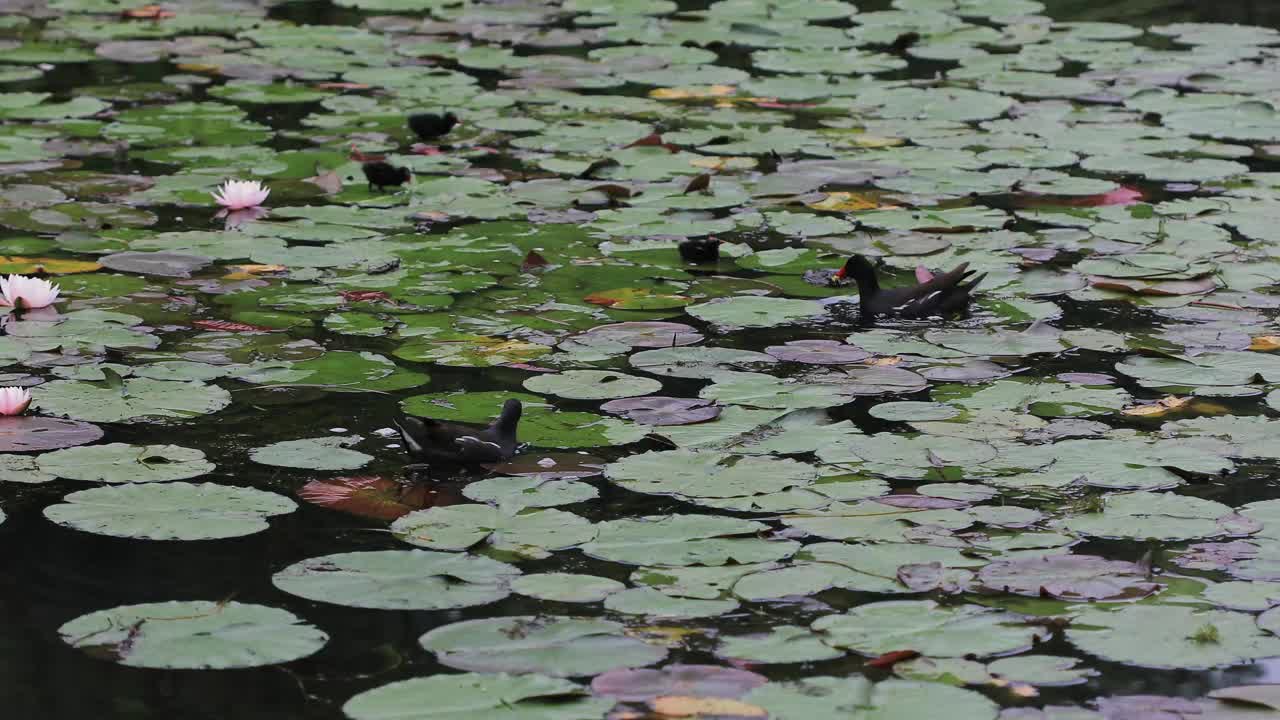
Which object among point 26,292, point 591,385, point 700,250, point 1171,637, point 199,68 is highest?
point 199,68

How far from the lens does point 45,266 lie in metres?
6.77

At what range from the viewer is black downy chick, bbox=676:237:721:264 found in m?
6.94

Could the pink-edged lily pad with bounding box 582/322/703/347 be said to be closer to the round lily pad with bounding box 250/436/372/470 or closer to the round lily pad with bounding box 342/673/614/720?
the round lily pad with bounding box 250/436/372/470

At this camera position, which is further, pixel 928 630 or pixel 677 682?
pixel 928 630

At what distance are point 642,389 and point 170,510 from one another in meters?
1.59

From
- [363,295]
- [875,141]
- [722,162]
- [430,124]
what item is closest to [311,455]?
[363,295]

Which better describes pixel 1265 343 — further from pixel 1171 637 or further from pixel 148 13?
pixel 148 13

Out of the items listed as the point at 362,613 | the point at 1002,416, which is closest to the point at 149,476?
the point at 362,613

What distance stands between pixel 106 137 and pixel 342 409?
409cm

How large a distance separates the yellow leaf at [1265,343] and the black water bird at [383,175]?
3750 mm

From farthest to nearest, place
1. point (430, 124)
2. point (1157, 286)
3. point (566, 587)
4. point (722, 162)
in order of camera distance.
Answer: point (430, 124) < point (722, 162) < point (1157, 286) < point (566, 587)

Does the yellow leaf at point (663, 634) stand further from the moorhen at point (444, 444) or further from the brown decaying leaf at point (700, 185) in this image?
the brown decaying leaf at point (700, 185)

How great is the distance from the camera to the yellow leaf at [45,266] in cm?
668

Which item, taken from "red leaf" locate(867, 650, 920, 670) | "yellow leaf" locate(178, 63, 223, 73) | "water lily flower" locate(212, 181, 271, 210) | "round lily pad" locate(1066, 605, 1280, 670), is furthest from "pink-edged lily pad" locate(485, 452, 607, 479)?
"yellow leaf" locate(178, 63, 223, 73)
